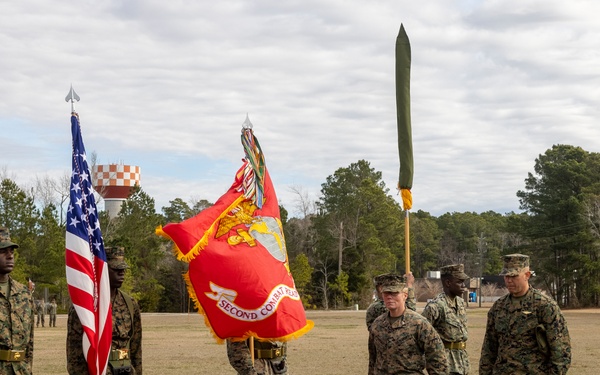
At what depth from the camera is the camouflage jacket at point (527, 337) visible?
7660mm

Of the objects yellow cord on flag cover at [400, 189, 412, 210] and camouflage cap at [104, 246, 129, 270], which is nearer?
camouflage cap at [104, 246, 129, 270]

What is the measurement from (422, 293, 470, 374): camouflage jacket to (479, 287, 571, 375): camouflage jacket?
2.10 meters

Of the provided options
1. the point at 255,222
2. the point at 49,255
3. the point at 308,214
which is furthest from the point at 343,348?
the point at 308,214

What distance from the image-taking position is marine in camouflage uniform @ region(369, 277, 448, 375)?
7793mm

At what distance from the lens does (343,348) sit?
26375 mm

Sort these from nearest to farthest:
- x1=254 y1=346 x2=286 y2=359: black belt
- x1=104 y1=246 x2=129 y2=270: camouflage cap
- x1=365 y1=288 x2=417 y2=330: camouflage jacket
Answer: x1=104 y1=246 x2=129 y2=270: camouflage cap → x1=365 y1=288 x2=417 y2=330: camouflage jacket → x1=254 y1=346 x2=286 y2=359: black belt

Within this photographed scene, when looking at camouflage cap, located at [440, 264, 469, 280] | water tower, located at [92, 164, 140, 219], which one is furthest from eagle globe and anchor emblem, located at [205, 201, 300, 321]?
water tower, located at [92, 164, 140, 219]

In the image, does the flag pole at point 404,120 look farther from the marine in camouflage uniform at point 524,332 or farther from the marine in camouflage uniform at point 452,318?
the marine in camouflage uniform at point 524,332

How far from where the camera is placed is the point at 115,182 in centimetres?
7812

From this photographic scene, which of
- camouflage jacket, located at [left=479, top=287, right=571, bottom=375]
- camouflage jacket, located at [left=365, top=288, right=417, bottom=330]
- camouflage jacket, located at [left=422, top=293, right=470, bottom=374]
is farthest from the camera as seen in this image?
camouflage jacket, located at [left=422, top=293, right=470, bottom=374]

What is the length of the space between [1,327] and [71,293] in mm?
932

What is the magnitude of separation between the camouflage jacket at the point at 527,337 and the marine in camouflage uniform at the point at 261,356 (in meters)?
3.71

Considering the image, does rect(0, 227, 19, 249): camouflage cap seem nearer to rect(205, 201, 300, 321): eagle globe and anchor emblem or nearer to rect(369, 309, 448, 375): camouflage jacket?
rect(369, 309, 448, 375): camouflage jacket

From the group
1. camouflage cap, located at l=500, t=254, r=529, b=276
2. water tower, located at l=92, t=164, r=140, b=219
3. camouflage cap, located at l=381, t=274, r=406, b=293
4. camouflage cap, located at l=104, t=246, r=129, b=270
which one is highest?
water tower, located at l=92, t=164, r=140, b=219
